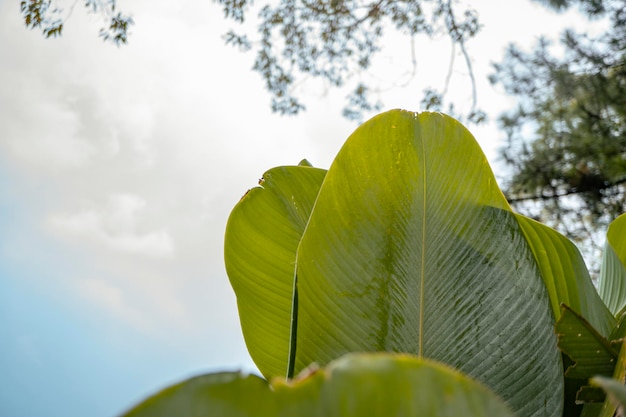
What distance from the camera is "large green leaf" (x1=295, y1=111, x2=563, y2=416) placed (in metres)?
0.28

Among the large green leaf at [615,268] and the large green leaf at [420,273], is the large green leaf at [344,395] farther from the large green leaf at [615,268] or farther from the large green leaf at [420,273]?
the large green leaf at [615,268]

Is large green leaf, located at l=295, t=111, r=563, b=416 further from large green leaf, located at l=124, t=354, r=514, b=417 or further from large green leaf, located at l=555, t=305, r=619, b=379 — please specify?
large green leaf, located at l=124, t=354, r=514, b=417

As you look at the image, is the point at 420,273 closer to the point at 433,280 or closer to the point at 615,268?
the point at 433,280

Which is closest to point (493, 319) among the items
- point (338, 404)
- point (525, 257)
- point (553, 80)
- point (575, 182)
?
point (525, 257)

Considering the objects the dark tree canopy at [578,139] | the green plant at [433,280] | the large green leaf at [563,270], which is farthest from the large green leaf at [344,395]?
the dark tree canopy at [578,139]

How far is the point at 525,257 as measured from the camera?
0.98 feet

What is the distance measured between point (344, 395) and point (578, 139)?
3.88 meters

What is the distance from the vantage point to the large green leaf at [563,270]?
34cm

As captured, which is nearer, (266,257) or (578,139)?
(266,257)

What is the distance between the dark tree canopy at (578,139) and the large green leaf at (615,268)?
122 inches

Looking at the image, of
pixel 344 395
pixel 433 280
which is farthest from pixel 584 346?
pixel 344 395

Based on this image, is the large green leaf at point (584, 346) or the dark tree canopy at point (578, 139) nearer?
the large green leaf at point (584, 346)

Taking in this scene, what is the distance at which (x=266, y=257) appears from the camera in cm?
37

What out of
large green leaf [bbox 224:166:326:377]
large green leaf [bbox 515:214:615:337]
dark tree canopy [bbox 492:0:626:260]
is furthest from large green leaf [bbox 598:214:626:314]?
dark tree canopy [bbox 492:0:626:260]
